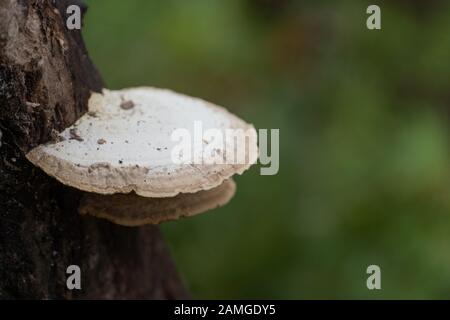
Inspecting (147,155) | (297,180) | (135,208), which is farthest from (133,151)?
(297,180)

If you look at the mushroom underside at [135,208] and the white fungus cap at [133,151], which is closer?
the white fungus cap at [133,151]

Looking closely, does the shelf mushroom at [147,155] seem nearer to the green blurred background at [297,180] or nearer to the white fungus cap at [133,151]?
the white fungus cap at [133,151]

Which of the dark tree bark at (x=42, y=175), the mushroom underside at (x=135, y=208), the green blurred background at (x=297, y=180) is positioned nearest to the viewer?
the dark tree bark at (x=42, y=175)

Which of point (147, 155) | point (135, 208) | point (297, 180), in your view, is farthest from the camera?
point (297, 180)

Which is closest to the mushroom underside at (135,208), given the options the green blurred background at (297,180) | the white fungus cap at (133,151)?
the white fungus cap at (133,151)

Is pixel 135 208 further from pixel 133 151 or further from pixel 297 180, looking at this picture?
pixel 297 180

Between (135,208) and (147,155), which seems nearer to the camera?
(147,155)

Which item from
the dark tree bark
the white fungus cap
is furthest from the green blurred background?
the white fungus cap

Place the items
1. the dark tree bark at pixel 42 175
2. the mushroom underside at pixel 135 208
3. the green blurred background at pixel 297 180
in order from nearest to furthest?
the dark tree bark at pixel 42 175, the mushroom underside at pixel 135 208, the green blurred background at pixel 297 180
